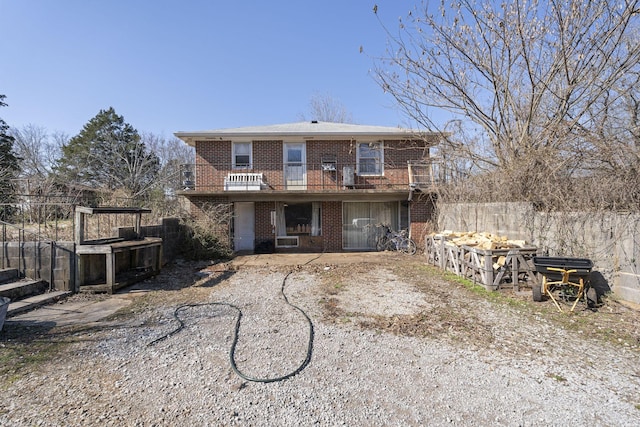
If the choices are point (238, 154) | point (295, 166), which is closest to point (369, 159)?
point (295, 166)

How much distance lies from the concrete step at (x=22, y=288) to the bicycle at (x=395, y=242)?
1116 cm

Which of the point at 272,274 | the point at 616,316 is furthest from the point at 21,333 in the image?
the point at 616,316

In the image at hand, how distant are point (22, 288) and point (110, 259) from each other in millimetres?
1539

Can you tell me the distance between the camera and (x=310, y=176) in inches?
533

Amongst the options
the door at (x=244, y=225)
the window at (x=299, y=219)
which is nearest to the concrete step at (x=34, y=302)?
the door at (x=244, y=225)

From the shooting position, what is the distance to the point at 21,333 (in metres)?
4.48

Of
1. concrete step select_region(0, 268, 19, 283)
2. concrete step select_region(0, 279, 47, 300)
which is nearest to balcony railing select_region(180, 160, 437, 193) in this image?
concrete step select_region(0, 268, 19, 283)

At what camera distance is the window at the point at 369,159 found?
1364 cm

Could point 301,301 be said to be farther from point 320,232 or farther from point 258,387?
point 320,232

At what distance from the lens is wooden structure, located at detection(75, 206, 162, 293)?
6738mm

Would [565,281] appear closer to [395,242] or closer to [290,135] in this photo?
[395,242]

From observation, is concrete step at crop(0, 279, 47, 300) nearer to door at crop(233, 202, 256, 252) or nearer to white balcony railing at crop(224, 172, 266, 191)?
white balcony railing at crop(224, 172, 266, 191)

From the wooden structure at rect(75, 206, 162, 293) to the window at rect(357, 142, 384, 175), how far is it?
883cm

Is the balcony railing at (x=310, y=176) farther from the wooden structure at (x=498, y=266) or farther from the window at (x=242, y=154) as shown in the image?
the wooden structure at (x=498, y=266)
